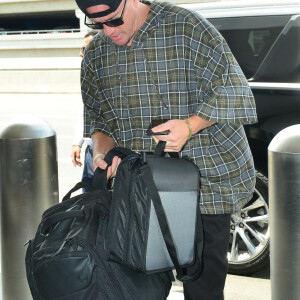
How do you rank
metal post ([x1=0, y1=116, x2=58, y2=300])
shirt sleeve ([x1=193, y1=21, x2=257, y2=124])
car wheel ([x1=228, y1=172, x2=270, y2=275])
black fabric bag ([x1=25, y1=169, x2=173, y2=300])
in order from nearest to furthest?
black fabric bag ([x1=25, y1=169, x2=173, y2=300]) < shirt sleeve ([x1=193, y1=21, x2=257, y2=124]) < metal post ([x1=0, y1=116, x2=58, y2=300]) < car wheel ([x1=228, y1=172, x2=270, y2=275])

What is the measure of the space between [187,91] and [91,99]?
1.57 ft

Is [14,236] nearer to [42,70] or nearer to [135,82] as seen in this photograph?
[135,82]

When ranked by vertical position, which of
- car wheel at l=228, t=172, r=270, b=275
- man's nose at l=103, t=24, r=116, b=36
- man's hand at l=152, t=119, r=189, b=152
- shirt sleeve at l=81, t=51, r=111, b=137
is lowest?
car wheel at l=228, t=172, r=270, b=275

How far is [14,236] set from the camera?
154 inches

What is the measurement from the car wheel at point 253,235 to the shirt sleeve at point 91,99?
2.33m

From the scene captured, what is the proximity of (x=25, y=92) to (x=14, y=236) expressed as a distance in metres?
26.0

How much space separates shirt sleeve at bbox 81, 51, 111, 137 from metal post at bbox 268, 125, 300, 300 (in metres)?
0.81

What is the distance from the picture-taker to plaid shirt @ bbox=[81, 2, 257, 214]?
2.48m

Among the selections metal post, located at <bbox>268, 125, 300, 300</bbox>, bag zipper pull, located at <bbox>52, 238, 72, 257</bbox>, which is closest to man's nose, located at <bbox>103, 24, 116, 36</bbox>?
bag zipper pull, located at <bbox>52, 238, 72, 257</bbox>

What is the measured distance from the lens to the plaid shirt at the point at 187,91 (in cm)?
248

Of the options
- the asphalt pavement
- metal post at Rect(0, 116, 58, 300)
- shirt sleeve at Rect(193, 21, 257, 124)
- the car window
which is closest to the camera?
shirt sleeve at Rect(193, 21, 257, 124)

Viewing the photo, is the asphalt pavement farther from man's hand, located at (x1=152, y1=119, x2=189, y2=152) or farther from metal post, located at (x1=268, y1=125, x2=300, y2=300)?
man's hand, located at (x1=152, y1=119, x2=189, y2=152)

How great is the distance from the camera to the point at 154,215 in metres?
2.24

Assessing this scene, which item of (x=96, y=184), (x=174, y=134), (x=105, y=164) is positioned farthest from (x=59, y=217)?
(x=174, y=134)
